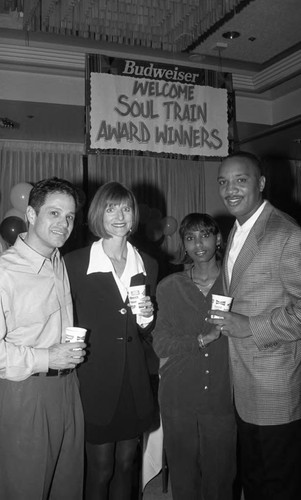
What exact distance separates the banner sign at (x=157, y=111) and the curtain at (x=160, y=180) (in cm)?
392

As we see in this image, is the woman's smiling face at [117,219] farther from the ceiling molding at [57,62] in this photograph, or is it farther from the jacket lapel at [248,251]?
the ceiling molding at [57,62]

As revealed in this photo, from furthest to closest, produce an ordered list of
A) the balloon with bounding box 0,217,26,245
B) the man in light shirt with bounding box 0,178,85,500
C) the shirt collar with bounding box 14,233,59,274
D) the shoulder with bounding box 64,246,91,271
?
the balloon with bounding box 0,217,26,245
the shoulder with bounding box 64,246,91,271
the shirt collar with bounding box 14,233,59,274
the man in light shirt with bounding box 0,178,85,500

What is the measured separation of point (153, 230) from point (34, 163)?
2.54m

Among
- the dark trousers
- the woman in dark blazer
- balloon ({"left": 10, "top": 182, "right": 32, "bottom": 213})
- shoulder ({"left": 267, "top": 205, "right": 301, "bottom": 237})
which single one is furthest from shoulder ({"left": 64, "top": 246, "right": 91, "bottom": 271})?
balloon ({"left": 10, "top": 182, "right": 32, "bottom": 213})

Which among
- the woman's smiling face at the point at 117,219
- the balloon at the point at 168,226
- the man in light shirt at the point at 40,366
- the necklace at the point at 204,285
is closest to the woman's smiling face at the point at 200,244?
the necklace at the point at 204,285

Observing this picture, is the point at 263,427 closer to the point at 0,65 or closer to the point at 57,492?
the point at 57,492

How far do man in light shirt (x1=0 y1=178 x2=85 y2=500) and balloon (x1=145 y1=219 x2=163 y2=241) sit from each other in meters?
Result: 5.50

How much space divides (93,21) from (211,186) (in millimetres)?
5335

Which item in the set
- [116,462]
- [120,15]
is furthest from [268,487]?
[120,15]

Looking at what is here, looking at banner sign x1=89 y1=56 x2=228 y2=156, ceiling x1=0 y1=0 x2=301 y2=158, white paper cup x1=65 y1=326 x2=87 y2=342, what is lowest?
white paper cup x1=65 y1=326 x2=87 y2=342

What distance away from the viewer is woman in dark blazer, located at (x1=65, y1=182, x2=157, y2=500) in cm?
230

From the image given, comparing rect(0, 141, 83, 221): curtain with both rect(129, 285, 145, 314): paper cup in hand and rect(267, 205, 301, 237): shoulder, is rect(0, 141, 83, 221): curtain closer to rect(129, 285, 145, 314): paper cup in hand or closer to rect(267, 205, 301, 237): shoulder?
rect(129, 285, 145, 314): paper cup in hand

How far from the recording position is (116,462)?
240cm

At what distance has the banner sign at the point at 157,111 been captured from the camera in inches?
174
